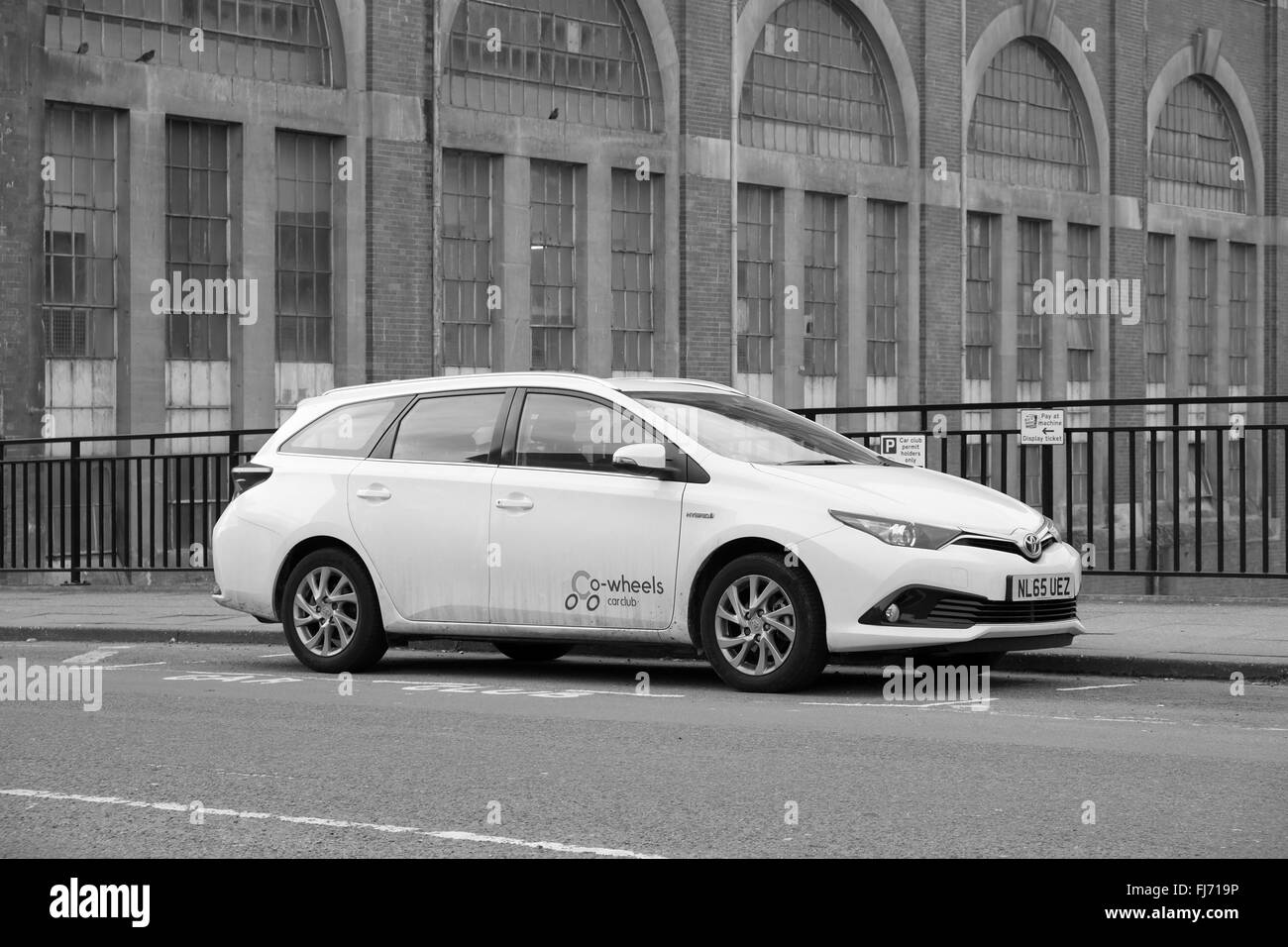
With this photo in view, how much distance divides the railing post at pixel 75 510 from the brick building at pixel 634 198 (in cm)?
599

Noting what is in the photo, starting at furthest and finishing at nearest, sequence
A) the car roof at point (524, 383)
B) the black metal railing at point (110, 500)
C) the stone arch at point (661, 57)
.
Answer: the stone arch at point (661, 57), the black metal railing at point (110, 500), the car roof at point (524, 383)

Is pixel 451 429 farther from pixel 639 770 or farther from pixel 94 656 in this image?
pixel 639 770

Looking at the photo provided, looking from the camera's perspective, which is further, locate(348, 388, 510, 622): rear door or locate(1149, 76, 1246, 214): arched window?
locate(1149, 76, 1246, 214): arched window

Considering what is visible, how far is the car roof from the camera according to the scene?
11.1 metres

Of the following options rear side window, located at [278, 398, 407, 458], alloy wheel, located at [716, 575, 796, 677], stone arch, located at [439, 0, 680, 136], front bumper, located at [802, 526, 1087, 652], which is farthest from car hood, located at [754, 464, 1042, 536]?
stone arch, located at [439, 0, 680, 136]

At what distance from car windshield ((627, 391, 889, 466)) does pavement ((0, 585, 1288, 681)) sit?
4.14 ft

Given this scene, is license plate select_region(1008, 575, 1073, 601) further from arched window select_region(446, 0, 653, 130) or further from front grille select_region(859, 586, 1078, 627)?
arched window select_region(446, 0, 653, 130)

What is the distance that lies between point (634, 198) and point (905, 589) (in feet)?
83.0

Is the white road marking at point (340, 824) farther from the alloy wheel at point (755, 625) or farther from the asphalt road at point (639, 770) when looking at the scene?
the alloy wheel at point (755, 625)

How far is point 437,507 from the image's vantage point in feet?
36.9

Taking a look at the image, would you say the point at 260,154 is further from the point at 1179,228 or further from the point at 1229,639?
the point at 1179,228

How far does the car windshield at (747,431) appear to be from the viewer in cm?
1066

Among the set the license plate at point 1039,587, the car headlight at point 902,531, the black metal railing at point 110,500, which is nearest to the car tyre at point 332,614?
the car headlight at point 902,531

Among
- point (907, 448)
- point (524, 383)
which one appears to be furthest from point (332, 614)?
point (907, 448)
